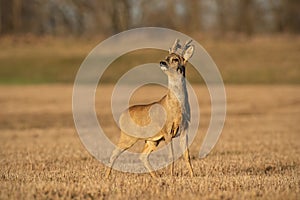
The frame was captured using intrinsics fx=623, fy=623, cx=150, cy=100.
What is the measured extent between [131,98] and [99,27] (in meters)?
39.6

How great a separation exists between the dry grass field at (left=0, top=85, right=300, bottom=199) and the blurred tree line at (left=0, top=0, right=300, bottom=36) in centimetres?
4423

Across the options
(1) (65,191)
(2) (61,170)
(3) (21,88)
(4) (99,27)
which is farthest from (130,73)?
(1) (65,191)

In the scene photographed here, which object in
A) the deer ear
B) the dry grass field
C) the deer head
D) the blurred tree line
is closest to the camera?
the dry grass field

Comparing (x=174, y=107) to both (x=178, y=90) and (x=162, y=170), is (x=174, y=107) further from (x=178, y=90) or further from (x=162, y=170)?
(x=162, y=170)

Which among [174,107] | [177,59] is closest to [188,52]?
[177,59]

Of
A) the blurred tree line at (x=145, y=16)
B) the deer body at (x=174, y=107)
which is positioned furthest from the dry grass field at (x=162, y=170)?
the blurred tree line at (x=145, y=16)

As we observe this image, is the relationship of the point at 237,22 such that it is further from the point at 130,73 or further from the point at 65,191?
the point at 65,191

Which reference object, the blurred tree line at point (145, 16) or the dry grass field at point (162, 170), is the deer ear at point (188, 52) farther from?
the blurred tree line at point (145, 16)

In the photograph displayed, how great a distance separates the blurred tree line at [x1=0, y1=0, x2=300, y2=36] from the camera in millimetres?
79562

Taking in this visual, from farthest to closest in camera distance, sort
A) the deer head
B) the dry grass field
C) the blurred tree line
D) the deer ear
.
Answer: the blurred tree line < the deer ear < the deer head < the dry grass field

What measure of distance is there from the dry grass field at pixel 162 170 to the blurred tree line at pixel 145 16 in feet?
145

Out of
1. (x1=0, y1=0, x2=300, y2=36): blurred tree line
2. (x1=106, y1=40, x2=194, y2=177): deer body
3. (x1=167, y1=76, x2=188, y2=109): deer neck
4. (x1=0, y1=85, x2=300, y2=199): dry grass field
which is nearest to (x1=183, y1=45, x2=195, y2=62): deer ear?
(x1=106, y1=40, x2=194, y2=177): deer body

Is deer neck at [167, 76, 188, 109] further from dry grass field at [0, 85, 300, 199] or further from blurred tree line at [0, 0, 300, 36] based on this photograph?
blurred tree line at [0, 0, 300, 36]

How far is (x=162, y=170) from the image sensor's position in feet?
44.2
